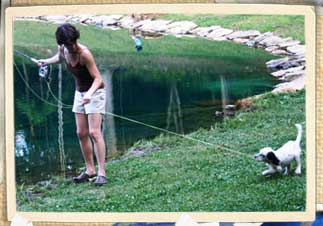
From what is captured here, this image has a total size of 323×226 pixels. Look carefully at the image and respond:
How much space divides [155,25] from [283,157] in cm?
27

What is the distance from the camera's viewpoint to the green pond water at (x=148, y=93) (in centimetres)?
91

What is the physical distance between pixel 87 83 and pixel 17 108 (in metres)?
0.11

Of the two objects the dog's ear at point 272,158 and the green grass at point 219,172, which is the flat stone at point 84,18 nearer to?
the green grass at point 219,172

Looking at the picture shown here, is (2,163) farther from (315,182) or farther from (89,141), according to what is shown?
(315,182)

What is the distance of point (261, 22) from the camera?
2.99ft

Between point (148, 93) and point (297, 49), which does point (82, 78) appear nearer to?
point (148, 93)

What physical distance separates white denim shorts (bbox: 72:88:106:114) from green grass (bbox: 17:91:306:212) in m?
0.08

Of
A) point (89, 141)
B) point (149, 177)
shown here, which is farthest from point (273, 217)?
point (89, 141)

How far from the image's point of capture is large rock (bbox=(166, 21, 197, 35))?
0.91 m

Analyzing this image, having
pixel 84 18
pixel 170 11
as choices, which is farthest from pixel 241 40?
pixel 84 18

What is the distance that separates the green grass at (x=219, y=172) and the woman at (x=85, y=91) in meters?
0.04

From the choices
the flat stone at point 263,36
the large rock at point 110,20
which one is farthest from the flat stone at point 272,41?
the large rock at point 110,20

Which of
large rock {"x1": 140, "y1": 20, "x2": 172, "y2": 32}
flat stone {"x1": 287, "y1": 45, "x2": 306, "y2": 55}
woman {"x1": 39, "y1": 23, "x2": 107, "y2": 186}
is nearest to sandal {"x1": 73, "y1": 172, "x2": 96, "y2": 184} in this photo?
woman {"x1": 39, "y1": 23, "x2": 107, "y2": 186}

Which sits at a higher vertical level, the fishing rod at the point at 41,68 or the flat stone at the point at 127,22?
the flat stone at the point at 127,22
